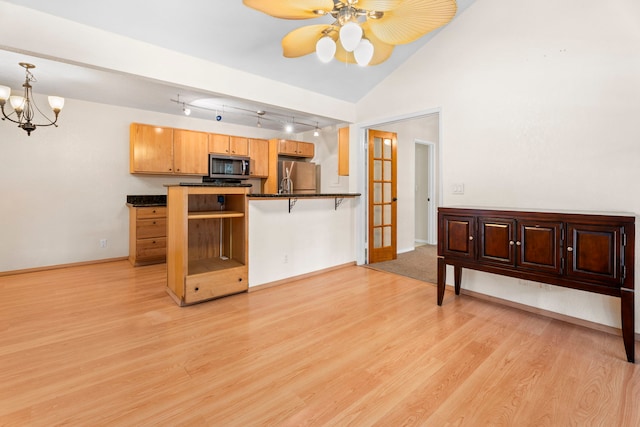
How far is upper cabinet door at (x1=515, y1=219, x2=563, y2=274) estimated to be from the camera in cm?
228

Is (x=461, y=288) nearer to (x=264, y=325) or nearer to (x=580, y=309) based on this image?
(x=580, y=309)

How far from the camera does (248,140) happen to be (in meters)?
5.71

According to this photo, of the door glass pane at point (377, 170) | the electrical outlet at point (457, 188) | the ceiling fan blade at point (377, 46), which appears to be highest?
the ceiling fan blade at point (377, 46)

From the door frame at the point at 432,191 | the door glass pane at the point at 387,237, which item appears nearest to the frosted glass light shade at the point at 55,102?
the door glass pane at the point at 387,237

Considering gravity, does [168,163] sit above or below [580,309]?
above

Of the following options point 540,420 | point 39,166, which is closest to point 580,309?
point 540,420

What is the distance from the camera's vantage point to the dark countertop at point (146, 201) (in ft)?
14.9

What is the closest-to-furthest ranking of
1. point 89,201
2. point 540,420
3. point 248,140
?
point 540,420 → point 89,201 → point 248,140

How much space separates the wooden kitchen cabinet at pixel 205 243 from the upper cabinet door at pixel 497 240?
2.30 meters

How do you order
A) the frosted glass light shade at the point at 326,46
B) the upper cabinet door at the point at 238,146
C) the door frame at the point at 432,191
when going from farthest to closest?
the door frame at the point at 432,191, the upper cabinet door at the point at 238,146, the frosted glass light shade at the point at 326,46

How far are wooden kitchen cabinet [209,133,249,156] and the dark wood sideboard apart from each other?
13.0 feet

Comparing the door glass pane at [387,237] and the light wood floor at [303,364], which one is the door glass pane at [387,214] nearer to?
the door glass pane at [387,237]

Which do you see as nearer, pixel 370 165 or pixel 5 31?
pixel 5 31

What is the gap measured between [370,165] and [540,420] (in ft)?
11.7
